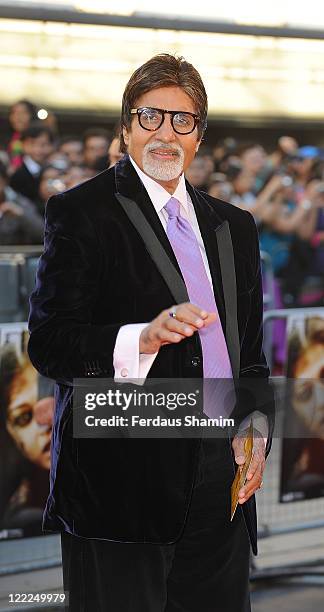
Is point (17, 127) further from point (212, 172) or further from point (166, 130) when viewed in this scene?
point (166, 130)

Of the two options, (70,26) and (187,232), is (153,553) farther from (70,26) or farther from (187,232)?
(70,26)

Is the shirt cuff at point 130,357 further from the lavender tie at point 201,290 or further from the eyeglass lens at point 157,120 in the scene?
the eyeglass lens at point 157,120

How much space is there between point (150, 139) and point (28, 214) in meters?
3.67

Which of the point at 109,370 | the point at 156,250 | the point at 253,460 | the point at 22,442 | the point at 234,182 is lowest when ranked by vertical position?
the point at 22,442

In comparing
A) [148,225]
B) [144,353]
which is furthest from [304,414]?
[144,353]

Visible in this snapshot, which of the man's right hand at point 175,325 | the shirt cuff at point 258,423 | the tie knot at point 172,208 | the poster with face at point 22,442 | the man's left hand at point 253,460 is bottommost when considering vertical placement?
the poster with face at point 22,442

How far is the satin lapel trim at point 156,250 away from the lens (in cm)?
227

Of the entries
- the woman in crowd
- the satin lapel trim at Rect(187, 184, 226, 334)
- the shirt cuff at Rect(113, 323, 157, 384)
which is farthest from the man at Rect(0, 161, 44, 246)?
the shirt cuff at Rect(113, 323, 157, 384)

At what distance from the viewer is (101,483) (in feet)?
7.44

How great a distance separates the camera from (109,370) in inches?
85.6

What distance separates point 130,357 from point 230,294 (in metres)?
0.39

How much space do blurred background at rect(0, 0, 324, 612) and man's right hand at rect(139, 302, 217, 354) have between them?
1.66 metres

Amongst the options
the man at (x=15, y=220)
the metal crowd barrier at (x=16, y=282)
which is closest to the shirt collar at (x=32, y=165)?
the man at (x=15, y=220)

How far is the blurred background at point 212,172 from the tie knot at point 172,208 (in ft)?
4.08
